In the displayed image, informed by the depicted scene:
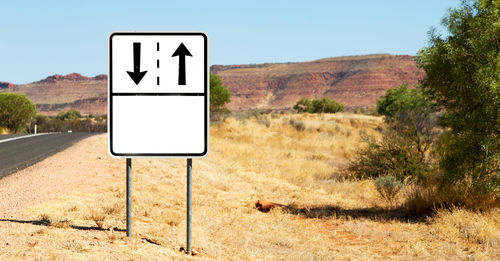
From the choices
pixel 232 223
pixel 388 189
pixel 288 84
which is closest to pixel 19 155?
pixel 232 223

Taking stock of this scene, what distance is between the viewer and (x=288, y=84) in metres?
141

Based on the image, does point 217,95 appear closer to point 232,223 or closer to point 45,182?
point 45,182

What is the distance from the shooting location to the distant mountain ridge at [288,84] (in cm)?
12694

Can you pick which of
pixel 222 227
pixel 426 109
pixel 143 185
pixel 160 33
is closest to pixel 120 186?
pixel 143 185

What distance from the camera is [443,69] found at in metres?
9.48

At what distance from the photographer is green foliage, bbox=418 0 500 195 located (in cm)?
861

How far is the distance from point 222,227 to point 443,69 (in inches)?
210

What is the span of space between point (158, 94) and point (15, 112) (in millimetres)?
35724

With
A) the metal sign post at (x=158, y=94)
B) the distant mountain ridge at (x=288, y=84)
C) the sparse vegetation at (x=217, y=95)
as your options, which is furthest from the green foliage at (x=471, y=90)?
the distant mountain ridge at (x=288, y=84)

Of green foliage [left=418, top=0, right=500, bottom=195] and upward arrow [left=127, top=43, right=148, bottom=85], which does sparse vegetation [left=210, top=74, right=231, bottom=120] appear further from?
upward arrow [left=127, top=43, right=148, bottom=85]

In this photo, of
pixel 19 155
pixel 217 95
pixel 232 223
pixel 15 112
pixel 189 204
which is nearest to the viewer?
pixel 189 204

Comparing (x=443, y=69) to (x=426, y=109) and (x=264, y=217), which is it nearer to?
(x=264, y=217)

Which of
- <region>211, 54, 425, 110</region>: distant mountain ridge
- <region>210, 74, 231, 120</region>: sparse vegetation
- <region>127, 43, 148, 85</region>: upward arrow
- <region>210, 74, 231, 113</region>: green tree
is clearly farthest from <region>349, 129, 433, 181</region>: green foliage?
<region>211, 54, 425, 110</region>: distant mountain ridge

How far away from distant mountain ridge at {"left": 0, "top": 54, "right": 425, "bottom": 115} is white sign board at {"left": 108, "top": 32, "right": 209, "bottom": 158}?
11460cm
